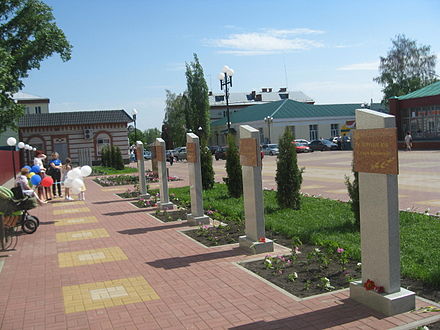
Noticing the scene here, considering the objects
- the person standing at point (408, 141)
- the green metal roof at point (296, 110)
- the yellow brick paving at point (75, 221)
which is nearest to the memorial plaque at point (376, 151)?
the yellow brick paving at point (75, 221)

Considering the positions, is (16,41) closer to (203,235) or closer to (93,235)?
(93,235)

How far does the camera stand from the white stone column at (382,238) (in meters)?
5.02

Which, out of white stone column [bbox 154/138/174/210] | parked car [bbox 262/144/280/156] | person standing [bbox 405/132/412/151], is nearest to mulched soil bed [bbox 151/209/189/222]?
white stone column [bbox 154/138/174/210]

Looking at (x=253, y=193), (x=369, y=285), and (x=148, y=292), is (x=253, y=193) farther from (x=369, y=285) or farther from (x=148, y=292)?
(x=369, y=285)

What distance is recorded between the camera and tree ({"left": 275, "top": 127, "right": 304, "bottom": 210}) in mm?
11516

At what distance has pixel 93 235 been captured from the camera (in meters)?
10.5

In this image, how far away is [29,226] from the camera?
1089 cm

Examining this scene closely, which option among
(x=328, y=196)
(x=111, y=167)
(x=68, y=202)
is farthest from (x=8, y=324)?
(x=111, y=167)

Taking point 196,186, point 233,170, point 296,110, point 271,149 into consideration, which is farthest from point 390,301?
point 296,110

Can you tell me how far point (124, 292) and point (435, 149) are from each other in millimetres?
39035

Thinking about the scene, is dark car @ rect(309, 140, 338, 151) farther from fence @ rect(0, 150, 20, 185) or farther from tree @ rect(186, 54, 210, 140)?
fence @ rect(0, 150, 20, 185)

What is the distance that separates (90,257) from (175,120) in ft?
235

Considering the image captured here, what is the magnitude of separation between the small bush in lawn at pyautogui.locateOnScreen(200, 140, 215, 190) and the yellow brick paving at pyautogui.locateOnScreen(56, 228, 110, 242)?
22.1ft

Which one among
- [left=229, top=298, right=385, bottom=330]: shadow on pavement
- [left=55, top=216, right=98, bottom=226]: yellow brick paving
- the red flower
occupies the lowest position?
[left=229, top=298, right=385, bottom=330]: shadow on pavement
